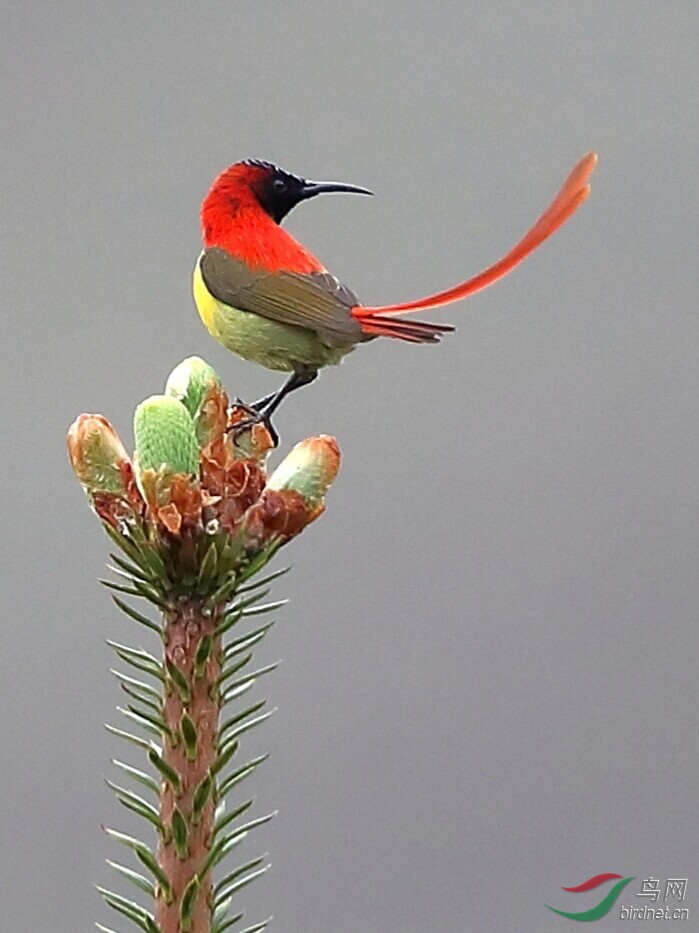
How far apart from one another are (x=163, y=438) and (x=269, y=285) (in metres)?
0.27

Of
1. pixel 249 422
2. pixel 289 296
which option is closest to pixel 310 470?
pixel 249 422

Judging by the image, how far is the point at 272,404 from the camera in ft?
2.34

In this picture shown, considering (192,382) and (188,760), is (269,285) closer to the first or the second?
(192,382)

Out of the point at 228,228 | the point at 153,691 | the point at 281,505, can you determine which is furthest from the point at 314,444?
the point at 228,228

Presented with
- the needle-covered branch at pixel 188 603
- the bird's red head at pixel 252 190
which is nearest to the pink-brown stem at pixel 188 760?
the needle-covered branch at pixel 188 603

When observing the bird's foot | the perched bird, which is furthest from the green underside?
the bird's foot

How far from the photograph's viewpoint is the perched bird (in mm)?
781

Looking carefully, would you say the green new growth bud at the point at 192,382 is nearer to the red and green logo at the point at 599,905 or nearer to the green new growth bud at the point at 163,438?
the green new growth bud at the point at 163,438

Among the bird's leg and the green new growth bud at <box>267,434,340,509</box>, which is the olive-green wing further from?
the green new growth bud at <box>267,434,340,509</box>

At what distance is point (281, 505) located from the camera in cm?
57

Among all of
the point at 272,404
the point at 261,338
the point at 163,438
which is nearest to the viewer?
the point at 163,438

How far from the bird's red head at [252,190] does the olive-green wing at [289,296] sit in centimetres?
3

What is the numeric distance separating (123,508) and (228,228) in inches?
11.3

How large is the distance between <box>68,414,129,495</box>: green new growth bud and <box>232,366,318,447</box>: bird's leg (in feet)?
0.24
